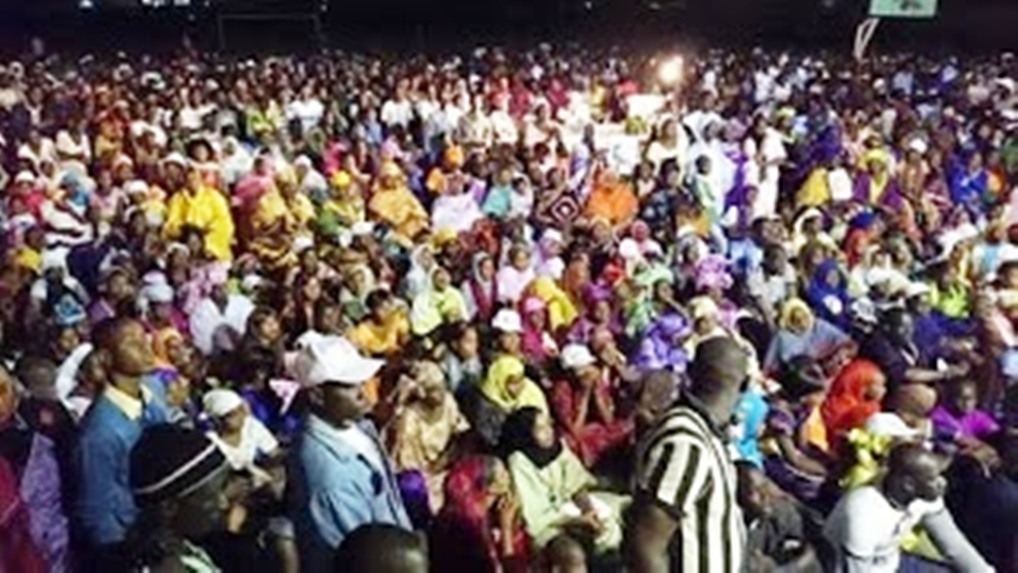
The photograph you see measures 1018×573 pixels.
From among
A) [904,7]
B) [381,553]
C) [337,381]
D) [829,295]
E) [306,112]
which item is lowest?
[306,112]

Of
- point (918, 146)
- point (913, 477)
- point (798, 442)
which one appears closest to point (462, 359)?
point (798, 442)

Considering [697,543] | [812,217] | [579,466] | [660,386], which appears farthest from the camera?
[812,217]

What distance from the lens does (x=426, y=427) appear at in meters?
7.12

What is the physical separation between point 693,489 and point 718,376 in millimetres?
370

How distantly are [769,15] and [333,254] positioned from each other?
64.2 ft

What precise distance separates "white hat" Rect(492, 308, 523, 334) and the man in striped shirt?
159 inches

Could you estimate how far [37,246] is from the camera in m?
10.2

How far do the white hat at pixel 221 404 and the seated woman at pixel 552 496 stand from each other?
1.16 meters

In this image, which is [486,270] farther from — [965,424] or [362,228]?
[965,424]

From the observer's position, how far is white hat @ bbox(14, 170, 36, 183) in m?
11.7

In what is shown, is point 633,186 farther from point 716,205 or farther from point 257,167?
point 257,167

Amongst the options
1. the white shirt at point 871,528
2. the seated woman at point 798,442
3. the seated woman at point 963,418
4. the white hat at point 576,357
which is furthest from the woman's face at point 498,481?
the seated woman at point 963,418

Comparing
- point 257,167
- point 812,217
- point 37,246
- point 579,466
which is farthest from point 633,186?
point 579,466

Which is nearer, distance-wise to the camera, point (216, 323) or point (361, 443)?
point (361, 443)
